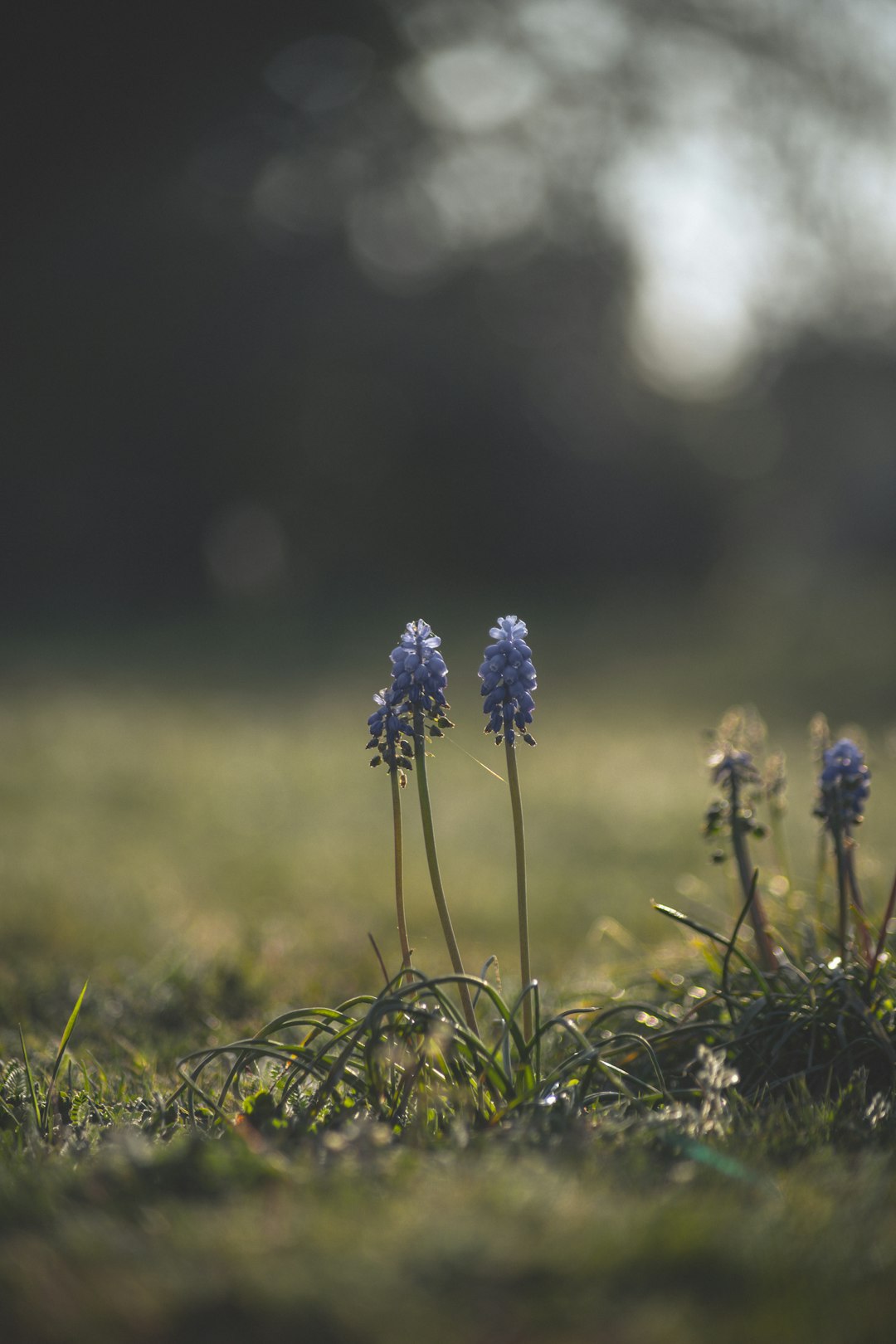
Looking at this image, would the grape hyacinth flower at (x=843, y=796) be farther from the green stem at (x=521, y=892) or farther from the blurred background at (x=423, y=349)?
the blurred background at (x=423, y=349)

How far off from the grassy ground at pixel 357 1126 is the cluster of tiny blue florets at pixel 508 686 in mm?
793

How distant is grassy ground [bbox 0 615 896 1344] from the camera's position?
1510 millimetres

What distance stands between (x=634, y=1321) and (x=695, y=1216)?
0.79ft

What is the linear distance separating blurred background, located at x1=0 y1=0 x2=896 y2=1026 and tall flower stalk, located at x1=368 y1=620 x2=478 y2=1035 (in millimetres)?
11587

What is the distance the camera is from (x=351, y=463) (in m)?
19.5

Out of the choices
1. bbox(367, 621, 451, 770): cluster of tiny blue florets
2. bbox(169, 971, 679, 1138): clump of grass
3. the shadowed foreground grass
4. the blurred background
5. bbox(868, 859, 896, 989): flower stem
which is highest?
the blurred background

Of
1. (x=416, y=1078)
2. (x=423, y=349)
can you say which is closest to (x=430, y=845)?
(x=416, y=1078)

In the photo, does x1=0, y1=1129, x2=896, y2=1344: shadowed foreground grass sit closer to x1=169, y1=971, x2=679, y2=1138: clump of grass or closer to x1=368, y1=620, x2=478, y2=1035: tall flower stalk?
x1=169, y1=971, x2=679, y2=1138: clump of grass

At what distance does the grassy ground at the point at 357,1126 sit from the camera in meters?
1.51

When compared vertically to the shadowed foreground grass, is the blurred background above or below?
above

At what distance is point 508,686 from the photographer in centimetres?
242

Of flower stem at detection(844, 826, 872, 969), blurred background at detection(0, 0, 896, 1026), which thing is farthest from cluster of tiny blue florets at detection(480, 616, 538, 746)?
blurred background at detection(0, 0, 896, 1026)

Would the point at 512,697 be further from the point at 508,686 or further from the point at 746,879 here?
Answer: the point at 746,879

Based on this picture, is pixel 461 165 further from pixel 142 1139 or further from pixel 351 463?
pixel 142 1139
